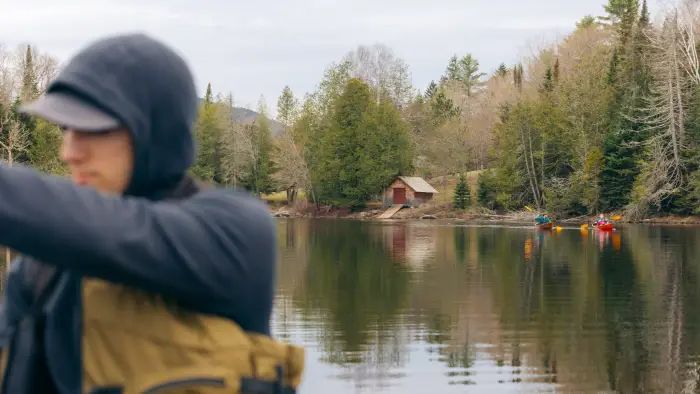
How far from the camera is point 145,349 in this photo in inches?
49.3

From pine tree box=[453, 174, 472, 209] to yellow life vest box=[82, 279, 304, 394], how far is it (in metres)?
70.9

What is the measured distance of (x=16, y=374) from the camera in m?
1.29

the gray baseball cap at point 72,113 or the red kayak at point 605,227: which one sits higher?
the gray baseball cap at point 72,113

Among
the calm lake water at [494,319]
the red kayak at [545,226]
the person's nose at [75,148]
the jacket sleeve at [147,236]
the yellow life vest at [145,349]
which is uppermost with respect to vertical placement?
the person's nose at [75,148]

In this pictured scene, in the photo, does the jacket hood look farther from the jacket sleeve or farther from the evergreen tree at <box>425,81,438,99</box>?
the evergreen tree at <box>425,81,438,99</box>

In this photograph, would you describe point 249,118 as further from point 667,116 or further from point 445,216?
point 667,116

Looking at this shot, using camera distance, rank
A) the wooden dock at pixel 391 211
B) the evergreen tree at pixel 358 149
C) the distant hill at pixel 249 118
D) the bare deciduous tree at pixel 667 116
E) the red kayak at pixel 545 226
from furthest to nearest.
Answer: the distant hill at pixel 249 118
the evergreen tree at pixel 358 149
the wooden dock at pixel 391 211
the bare deciduous tree at pixel 667 116
the red kayak at pixel 545 226

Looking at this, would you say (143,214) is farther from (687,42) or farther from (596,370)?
(687,42)

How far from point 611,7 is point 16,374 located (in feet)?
317

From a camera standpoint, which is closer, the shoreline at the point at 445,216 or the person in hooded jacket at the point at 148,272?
the person in hooded jacket at the point at 148,272

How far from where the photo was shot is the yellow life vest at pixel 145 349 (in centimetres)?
125

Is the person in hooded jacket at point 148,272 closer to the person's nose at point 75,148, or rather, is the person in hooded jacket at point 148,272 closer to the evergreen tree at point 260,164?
the person's nose at point 75,148

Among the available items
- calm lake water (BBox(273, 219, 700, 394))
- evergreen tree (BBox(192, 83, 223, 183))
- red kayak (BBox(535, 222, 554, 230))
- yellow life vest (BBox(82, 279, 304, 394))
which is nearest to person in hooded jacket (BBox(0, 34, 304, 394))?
yellow life vest (BBox(82, 279, 304, 394))

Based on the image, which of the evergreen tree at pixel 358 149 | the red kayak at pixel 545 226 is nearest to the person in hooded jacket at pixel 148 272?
the red kayak at pixel 545 226
